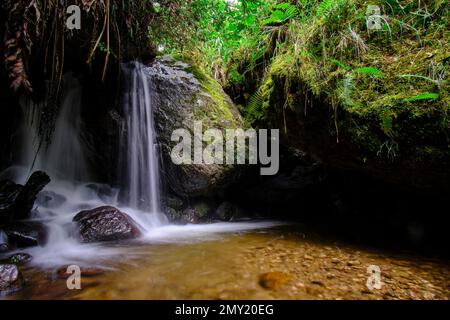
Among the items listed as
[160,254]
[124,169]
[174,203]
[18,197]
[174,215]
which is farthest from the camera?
[124,169]

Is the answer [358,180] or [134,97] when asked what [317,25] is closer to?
[358,180]

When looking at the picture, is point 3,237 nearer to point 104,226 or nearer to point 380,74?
point 104,226

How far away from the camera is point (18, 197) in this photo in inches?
158

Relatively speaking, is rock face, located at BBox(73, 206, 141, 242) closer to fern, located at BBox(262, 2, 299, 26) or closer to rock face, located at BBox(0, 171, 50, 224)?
rock face, located at BBox(0, 171, 50, 224)

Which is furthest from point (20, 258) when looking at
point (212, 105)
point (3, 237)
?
point (212, 105)

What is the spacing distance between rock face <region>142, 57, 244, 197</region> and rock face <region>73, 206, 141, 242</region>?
123 cm

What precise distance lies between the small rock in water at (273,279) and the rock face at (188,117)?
8.88 feet

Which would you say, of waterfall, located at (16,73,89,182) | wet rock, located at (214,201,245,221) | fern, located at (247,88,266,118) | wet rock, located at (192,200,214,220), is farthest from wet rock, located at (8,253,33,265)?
fern, located at (247,88,266,118)

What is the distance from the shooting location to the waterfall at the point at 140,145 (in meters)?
5.16

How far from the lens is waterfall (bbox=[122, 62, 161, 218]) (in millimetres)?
5160

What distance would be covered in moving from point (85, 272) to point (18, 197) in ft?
7.59

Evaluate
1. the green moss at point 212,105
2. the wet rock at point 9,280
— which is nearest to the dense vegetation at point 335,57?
the green moss at point 212,105

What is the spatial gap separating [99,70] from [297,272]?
500cm
